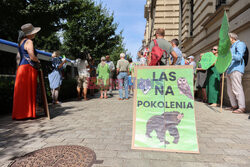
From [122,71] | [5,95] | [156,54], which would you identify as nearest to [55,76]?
[5,95]

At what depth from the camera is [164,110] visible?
266 centimetres

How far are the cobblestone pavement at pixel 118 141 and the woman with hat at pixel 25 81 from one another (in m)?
0.28

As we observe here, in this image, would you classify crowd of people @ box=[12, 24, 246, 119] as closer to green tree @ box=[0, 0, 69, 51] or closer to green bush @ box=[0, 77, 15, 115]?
green bush @ box=[0, 77, 15, 115]

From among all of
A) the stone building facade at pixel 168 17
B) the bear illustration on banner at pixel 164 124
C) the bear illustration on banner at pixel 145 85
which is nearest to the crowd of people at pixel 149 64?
the bear illustration on banner at pixel 145 85

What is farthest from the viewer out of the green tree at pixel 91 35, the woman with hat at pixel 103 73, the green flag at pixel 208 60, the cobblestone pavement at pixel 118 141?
the green tree at pixel 91 35

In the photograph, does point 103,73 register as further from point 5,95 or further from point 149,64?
point 149,64

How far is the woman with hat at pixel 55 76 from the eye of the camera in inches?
259

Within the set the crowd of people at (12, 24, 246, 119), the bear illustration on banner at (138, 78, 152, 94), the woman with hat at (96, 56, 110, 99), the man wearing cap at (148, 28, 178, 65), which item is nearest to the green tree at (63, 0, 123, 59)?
the woman with hat at (96, 56, 110, 99)

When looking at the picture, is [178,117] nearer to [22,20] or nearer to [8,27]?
[22,20]

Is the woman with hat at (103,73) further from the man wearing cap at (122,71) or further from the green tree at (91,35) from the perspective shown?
the green tree at (91,35)

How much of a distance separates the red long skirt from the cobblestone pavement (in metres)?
0.22

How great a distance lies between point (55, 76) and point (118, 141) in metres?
4.63

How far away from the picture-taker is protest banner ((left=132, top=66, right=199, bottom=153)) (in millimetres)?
2531

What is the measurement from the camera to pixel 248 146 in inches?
109
